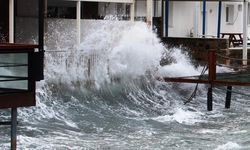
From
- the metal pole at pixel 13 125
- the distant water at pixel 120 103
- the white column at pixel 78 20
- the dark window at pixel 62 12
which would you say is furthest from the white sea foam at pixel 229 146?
the dark window at pixel 62 12

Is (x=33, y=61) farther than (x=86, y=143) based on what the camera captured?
No

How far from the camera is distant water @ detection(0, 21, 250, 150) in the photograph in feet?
53.9

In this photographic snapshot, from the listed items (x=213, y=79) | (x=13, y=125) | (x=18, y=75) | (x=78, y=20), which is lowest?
(x=13, y=125)

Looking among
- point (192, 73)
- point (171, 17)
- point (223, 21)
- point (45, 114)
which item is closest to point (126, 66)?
point (192, 73)

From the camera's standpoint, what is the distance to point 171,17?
98.8 ft

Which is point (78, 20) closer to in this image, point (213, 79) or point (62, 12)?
point (62, 12)

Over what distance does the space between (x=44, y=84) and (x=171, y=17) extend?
10.9 meters

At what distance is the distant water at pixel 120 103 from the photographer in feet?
53.9

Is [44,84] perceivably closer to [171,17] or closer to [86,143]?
[86,143]

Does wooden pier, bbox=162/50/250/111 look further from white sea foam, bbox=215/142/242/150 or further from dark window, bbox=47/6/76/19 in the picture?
white sea foam, bbox=215/142/242/150

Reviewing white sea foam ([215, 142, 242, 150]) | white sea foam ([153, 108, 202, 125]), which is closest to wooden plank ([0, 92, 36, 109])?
→ white sea foam ([215, 142, 242, 150])

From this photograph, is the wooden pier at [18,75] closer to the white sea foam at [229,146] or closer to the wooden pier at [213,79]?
the white sea foam at [229,146]

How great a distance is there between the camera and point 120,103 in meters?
22.5

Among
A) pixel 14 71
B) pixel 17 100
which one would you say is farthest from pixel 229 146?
pixel 14 71
